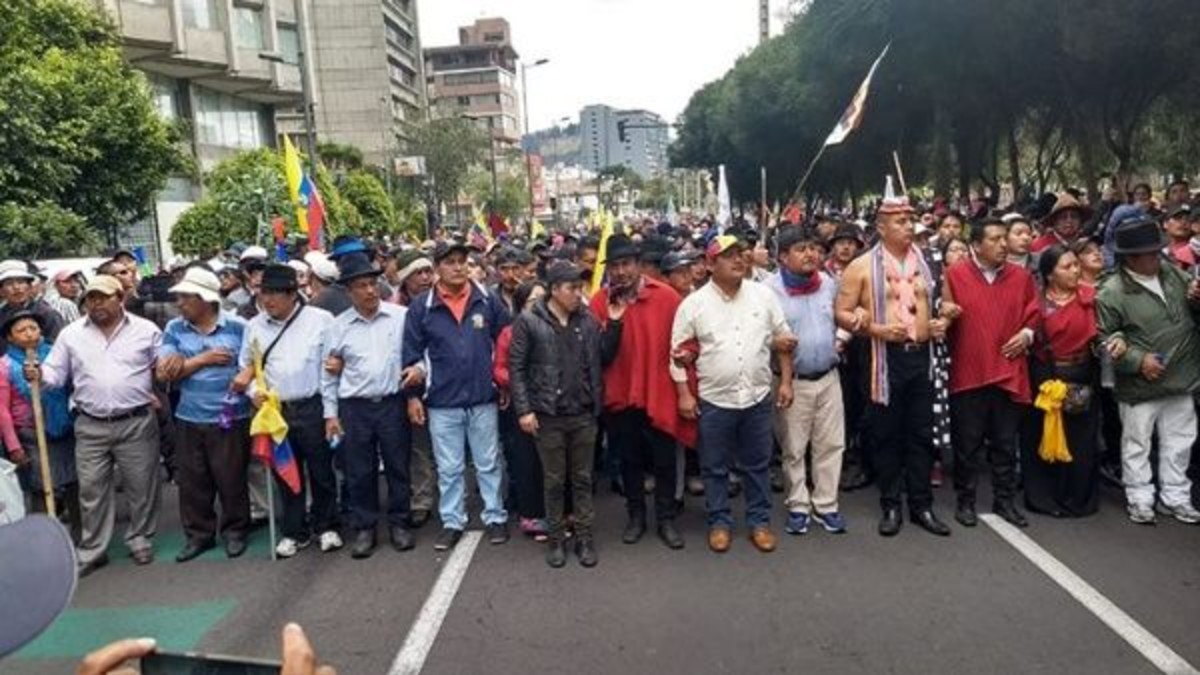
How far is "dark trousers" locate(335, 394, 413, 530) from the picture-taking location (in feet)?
19.8

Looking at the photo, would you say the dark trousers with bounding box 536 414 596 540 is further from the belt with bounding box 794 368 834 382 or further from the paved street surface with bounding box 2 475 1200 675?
the belt with bounding box 794 368 834 382

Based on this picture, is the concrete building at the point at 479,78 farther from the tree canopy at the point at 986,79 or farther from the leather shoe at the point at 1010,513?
the leather shoe at the point at 1010,513

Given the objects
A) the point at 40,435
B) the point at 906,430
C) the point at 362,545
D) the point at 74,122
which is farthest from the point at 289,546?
the point at 74,122

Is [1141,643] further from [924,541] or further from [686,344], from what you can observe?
[686,344]

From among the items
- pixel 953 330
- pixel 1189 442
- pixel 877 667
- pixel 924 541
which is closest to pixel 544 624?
pixel 877 667

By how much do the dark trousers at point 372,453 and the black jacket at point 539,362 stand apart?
907mm

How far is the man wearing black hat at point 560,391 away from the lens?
565 cm

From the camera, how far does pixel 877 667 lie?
13.6 feet

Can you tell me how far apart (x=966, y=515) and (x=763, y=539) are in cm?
135

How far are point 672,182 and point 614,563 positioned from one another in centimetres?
9659

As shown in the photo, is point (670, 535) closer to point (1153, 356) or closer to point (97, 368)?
point (1153, 356)

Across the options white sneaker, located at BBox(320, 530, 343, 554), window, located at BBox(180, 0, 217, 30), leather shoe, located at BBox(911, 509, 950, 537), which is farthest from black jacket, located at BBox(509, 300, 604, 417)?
window, located at BBox(180, 0, 217, 30)

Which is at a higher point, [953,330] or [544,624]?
[953,330]

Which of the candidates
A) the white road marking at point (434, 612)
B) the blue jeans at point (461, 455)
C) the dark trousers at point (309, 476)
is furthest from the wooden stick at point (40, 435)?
the white road marking at point (434, 612)
